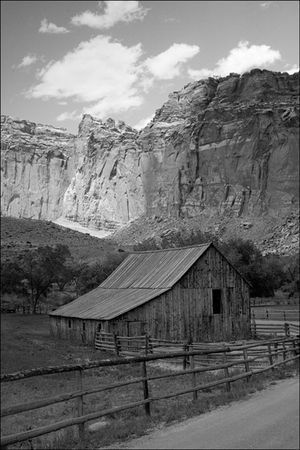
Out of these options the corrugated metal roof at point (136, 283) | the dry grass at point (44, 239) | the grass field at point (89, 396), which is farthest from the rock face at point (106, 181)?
the grass field at point (89, 396)

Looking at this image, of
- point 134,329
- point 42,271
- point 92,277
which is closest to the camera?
point 134,329

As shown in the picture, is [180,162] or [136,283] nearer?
[136,283]

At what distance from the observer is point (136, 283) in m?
29.0

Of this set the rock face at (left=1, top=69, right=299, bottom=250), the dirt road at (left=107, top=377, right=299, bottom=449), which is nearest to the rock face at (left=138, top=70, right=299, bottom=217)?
the rock face at (left=1, top=69, right=299, bottom=250)

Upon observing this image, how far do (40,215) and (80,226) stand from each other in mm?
23444

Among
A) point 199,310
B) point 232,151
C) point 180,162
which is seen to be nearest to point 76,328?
point 199,310

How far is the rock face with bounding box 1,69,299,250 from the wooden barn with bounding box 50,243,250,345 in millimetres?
94383

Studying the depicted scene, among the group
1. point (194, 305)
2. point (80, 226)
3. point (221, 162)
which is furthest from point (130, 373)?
point (80, 226)

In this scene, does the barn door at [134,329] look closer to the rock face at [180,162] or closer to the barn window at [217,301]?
the barn window at [217,301]

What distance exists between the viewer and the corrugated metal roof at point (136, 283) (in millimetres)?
25297

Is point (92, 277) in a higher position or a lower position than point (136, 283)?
higher

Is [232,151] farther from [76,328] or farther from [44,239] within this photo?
[76,328]

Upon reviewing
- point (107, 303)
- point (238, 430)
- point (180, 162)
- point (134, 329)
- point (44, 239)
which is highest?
point (180, 162)

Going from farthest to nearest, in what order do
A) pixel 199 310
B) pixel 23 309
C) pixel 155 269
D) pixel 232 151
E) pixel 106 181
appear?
1. pixel 106 181
2. pixel 232 151
3. pixel 23 309
4. pixel 155 269
5. pixel 199 310
